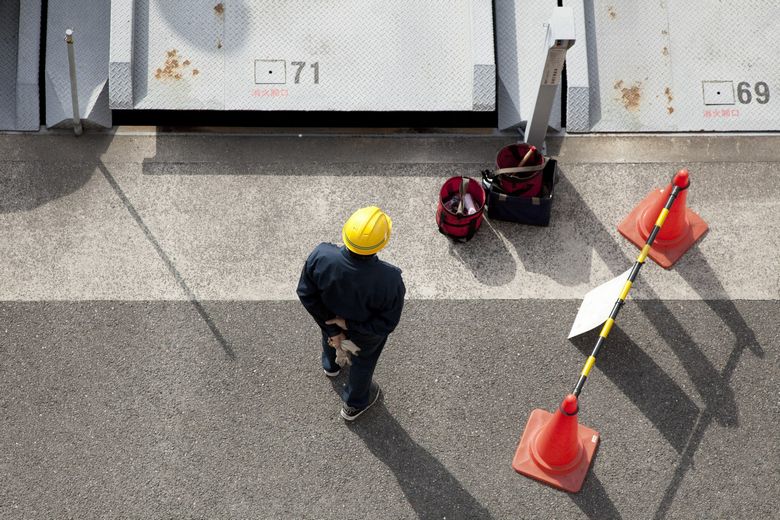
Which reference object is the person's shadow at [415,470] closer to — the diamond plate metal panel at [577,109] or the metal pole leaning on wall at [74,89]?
the diamond plate metal panel at [577,109]

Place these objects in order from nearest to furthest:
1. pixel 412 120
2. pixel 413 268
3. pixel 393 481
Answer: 1. pixel 393 481
2. pixel 413 268
3. pixel 412 120

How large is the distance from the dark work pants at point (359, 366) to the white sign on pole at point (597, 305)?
147 centimetres

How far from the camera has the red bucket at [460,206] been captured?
6.91m

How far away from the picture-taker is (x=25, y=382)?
645 cm

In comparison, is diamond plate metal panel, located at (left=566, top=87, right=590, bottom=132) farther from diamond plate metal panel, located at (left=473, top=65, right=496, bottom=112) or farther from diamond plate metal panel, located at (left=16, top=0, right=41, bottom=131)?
diamond plate metal panel, located at (left=16, top=0, right=41, bottom=131)

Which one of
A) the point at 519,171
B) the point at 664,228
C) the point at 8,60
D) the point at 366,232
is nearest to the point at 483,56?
the point at 519,171

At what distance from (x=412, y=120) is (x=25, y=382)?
11.5 feet

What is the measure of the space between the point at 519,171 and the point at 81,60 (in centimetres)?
360

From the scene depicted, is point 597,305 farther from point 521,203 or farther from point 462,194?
point 462,194

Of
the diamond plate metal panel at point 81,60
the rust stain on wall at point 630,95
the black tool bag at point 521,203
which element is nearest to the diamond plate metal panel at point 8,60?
the diamond plate metal panel at point 81,60

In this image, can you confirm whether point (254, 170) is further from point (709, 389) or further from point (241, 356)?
point (709, 389)

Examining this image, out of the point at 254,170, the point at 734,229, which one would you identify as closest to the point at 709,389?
the point at 734,229

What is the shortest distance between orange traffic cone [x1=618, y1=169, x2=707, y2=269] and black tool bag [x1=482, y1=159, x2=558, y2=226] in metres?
0.61

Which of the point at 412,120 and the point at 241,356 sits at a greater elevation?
the point at 412,120
